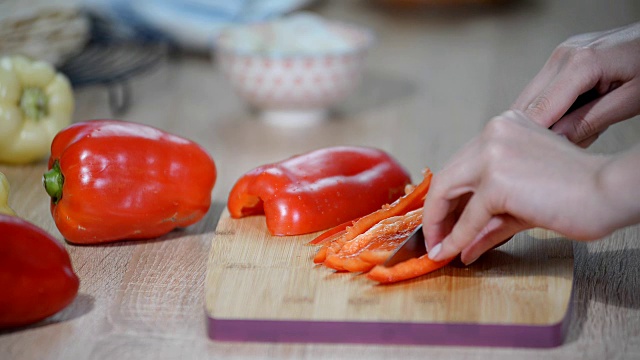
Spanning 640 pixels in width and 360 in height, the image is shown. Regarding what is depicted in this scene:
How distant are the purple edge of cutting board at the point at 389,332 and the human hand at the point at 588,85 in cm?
42

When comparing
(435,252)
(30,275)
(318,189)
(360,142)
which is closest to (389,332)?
(435,252)

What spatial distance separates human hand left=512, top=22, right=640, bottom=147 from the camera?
5.55 ft

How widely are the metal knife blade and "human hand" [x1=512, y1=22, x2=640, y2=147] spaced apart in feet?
0.99

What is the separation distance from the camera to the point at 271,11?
340cm

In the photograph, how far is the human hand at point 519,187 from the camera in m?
1.37

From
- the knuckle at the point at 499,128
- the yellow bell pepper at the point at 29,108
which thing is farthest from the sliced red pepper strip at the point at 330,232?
the yellow bell pepper at the point at 29,108

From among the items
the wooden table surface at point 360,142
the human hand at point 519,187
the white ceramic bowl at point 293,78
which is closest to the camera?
the human hand at point 519,187

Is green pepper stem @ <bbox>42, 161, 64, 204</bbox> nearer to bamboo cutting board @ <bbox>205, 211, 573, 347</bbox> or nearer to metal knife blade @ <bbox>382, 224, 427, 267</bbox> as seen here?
bamboo cutting board @ <bbox>205, 211, 573, 347</bbox>

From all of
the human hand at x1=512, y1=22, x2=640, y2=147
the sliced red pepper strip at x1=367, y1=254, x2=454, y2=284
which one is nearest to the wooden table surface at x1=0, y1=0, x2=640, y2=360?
the sliced red pepper strip at x1=367, y1=254, x2=454, y2=284

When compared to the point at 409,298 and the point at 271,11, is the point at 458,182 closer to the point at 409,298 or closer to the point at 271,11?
the point at 409,298

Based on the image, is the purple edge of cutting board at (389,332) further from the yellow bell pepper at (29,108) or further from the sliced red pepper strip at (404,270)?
the yellow bell pepper at (29,108)

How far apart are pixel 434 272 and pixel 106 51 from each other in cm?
181

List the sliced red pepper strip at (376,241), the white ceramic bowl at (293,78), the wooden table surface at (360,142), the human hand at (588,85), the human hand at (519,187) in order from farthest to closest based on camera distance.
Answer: the white ceramic bowl at (293,78) < the human hand at (588,85) < the sliced red pepper strip at (376,241) < the wooden table surface at (360,142) < the human hand at (519,187)

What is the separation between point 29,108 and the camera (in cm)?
225
